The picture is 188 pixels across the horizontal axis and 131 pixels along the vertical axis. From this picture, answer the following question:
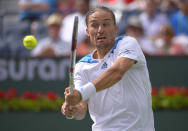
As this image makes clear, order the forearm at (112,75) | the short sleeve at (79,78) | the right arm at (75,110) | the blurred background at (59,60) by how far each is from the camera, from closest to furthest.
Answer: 1. the forearm at (112,75)
2. the right arm at (75,110)
3. the short sleeve at (79,78)
4. the blurred background at (59,60)

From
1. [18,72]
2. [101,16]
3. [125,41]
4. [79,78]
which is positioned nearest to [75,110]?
[79,78]

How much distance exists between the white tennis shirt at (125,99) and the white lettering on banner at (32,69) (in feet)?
13.8

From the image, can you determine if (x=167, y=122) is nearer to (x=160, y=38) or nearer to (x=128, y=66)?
(x=160, y=38)

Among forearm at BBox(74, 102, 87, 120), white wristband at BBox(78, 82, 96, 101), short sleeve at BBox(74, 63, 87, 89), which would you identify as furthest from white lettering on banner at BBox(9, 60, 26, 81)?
white wristband at BBox(78, 82, 96, 101)

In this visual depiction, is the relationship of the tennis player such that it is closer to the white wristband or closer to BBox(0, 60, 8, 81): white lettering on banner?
the white wristband

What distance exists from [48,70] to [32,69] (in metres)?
0.32

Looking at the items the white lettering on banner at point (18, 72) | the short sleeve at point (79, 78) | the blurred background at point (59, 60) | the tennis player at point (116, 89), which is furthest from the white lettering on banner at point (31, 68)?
the tennis player at point (116, 89)

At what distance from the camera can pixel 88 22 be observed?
13.7 ft

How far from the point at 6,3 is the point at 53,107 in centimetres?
502

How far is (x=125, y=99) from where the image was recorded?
3.98 m

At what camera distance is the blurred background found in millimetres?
7941

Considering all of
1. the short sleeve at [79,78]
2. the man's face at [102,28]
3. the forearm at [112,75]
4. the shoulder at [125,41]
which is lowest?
the short sleeve at [79,78]

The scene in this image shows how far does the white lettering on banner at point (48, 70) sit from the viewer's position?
327 inches

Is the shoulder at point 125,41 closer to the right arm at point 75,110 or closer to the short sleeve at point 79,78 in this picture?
the short sleeve at point 79,78
